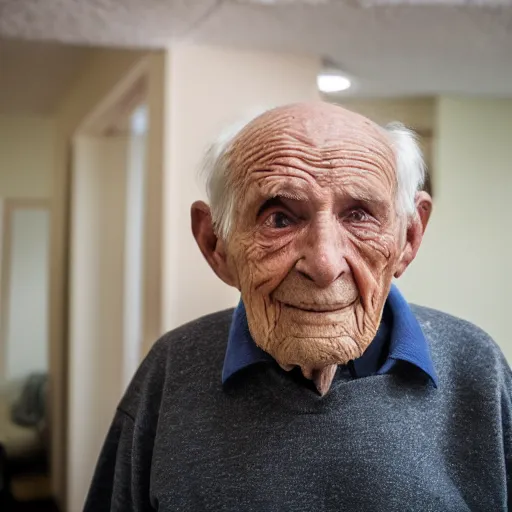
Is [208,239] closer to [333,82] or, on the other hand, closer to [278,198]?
[278,198]

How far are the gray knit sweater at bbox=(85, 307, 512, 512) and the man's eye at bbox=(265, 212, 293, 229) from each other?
21 cm

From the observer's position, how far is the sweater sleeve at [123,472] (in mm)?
906

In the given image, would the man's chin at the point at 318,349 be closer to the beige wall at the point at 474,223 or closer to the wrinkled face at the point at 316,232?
the wrinkled face at the point at 316,232

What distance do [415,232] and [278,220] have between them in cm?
19

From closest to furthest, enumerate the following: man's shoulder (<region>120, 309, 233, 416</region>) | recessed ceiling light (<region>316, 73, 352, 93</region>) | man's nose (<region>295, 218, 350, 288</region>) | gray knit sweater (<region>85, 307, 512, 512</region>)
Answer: man's nose (<region>295, 218, 350, 288</region>), gray knit sweater (<region>85, 307, 512, 512</region>), man's shoulder (<region>120, 309, 233, 416</region>), recessed ceiling light (<region>316, 73, 352, 93</region>)

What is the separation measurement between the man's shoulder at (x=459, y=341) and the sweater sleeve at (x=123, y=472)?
0.45m

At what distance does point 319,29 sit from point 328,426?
0.72m

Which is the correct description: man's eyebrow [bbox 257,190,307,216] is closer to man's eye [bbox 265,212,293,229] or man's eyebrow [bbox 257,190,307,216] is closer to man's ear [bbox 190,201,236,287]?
man's eye [bbox 265,212,293,229]

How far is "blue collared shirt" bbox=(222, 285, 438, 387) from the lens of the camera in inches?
31.3

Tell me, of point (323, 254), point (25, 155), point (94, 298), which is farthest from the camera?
point (25, 155)

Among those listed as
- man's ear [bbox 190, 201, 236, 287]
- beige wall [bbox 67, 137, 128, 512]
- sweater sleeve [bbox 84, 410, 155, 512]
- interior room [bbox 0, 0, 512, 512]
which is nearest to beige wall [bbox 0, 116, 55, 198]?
beige wall [bbox 67, 137, 128, 512]

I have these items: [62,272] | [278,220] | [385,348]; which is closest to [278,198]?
[278,220]

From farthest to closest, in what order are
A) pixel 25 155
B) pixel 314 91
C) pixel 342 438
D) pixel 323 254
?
pixel 25 155 → pixel 314 91 → pixel 342 438 → pixel 323 254

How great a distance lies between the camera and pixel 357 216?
0.70 metres
